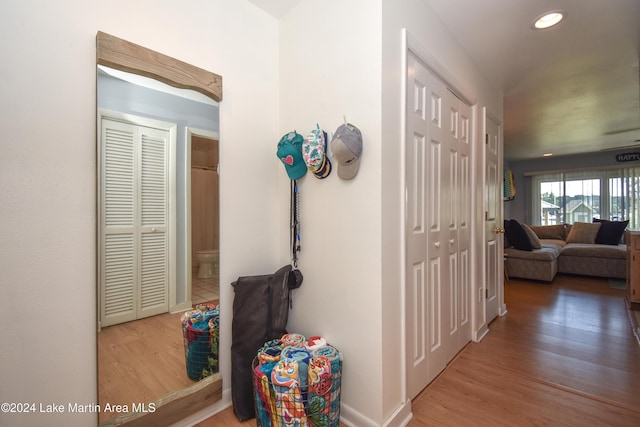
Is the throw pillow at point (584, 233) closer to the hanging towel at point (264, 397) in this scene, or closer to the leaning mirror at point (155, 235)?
the hanging towel at point (264, 397)

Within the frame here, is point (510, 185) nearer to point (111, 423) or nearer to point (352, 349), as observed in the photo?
point (352, 349)

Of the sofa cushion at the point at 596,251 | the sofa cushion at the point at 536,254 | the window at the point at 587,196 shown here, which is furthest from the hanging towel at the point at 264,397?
the window at the point at 587,196

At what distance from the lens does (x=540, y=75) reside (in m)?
2.66

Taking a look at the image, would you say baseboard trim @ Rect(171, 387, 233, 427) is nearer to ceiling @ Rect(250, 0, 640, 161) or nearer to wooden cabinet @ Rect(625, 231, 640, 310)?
ceiling @ Rect(250, 0, 640, 161)

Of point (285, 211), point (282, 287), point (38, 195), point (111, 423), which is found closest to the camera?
point (38, 195)

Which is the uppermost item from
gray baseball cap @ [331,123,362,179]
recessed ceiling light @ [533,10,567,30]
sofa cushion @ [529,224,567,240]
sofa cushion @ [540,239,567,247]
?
recessed ceiling light @ [533,10,567,30]

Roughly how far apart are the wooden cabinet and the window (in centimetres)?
411

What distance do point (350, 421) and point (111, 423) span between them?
107 centimetres

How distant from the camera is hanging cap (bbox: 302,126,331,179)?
1441 mm

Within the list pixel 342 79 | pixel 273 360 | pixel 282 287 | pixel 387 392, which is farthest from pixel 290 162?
pixel 387 392

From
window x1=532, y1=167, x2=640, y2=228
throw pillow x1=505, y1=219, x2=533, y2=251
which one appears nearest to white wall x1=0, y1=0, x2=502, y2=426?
throw pillow x1=505, y1=219, x2=533, y2=251

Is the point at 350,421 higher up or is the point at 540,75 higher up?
the point at 540,75

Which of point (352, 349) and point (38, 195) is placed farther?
point (352, 349)

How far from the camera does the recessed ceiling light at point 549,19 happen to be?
179cm
